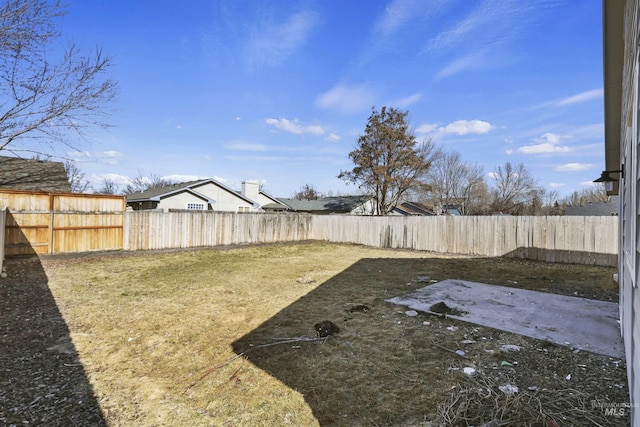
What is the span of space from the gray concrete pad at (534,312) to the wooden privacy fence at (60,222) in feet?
31.9

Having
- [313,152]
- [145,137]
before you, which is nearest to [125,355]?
[145,137]

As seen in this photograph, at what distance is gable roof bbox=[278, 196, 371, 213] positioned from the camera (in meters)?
27.3

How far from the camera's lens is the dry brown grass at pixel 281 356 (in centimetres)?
214

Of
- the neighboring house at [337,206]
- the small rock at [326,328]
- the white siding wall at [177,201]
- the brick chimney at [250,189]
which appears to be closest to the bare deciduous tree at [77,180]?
the brick chimney at [250,189]

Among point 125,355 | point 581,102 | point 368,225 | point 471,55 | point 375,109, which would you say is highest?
point 375,109

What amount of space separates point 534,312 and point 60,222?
1191 centimetres

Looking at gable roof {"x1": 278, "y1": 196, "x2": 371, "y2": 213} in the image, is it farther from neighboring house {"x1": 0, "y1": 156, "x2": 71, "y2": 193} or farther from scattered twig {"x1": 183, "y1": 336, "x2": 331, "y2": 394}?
scattered twig {"x1": 183, "y1": 336, "x2": 331, "y2": 394}

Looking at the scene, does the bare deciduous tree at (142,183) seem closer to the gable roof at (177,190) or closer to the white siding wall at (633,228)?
the gable roof at (177,190)

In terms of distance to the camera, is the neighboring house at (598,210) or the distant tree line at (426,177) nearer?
the neighboring house at (598,210)

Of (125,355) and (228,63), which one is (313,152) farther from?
(125,355)

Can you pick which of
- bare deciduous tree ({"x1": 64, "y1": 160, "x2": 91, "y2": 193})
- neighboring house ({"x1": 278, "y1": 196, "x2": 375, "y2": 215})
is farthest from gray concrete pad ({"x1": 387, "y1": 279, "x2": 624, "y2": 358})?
bare deciduous tree ({"x1": 64, "y1": 160, "x2": 91, "y2": 193})

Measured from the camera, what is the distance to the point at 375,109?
20.4 m

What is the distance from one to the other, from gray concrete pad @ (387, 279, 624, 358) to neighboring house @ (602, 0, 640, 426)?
0.30m

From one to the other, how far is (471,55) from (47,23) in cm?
1186
